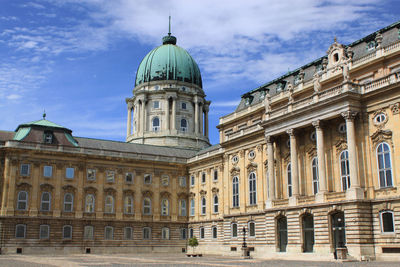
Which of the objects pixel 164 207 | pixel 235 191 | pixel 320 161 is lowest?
pixel 164 207

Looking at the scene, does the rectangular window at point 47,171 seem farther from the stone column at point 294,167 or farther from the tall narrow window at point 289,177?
the stone column at point 294,167

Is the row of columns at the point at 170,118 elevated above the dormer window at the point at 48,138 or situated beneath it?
elevated above

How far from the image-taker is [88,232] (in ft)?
210

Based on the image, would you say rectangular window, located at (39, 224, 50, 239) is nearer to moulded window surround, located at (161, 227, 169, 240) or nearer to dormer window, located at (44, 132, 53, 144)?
dormer window, located at (44, 132, 53, 144)

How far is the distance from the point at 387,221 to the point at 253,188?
18.8 metres

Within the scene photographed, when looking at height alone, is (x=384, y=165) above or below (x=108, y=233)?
above

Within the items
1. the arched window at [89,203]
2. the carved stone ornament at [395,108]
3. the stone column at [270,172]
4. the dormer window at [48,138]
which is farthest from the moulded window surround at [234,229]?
the dormer window at [48,138]

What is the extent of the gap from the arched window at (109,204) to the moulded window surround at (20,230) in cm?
1085

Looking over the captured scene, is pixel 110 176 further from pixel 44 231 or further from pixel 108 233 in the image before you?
pixel 44 231

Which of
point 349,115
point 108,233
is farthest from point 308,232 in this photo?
point 108,233

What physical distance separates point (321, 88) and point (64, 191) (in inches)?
1409

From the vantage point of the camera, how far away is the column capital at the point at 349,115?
130ft

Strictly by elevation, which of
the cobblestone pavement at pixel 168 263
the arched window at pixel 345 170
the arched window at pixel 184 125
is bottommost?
the cobblestone pavement at pixel 168 263

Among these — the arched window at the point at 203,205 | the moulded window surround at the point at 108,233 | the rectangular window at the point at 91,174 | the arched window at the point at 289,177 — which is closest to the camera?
the arched window at the point at 289,177
